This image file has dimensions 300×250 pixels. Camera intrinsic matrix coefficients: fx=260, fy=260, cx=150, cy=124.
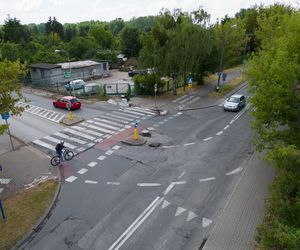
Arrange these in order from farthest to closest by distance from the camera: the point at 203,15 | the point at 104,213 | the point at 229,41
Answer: the point at 229,41, the point at 203,15, the point at 104,213

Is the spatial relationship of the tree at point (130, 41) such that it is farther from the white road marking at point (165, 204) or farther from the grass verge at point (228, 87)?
the white road marking at point (165, 204)

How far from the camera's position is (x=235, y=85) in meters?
37.7

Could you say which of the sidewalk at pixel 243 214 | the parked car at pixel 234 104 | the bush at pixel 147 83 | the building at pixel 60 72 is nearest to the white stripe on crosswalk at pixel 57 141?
the sidewalk at pixel 243 214

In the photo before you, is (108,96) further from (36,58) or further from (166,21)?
(36,58)

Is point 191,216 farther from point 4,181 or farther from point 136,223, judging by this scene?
point 4,181

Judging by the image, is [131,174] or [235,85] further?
[235,85]

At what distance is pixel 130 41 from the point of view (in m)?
64.2

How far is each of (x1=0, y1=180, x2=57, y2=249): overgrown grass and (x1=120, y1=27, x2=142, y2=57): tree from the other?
55546 mm

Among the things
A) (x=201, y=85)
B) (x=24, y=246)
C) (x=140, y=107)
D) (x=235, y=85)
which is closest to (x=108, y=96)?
(x=140, y=107)

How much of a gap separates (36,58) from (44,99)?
21.5m

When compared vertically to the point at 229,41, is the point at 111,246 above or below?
below

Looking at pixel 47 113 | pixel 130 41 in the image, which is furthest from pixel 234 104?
pixel 130 41

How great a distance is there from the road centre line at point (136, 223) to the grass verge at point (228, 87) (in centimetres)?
2310

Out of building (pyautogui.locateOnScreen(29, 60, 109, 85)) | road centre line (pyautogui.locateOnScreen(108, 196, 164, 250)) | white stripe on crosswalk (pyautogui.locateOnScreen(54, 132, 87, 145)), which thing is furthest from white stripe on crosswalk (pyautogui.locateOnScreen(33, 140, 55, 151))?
building (pyautogui.locateOnScreen(29, 60, 109, 85))
